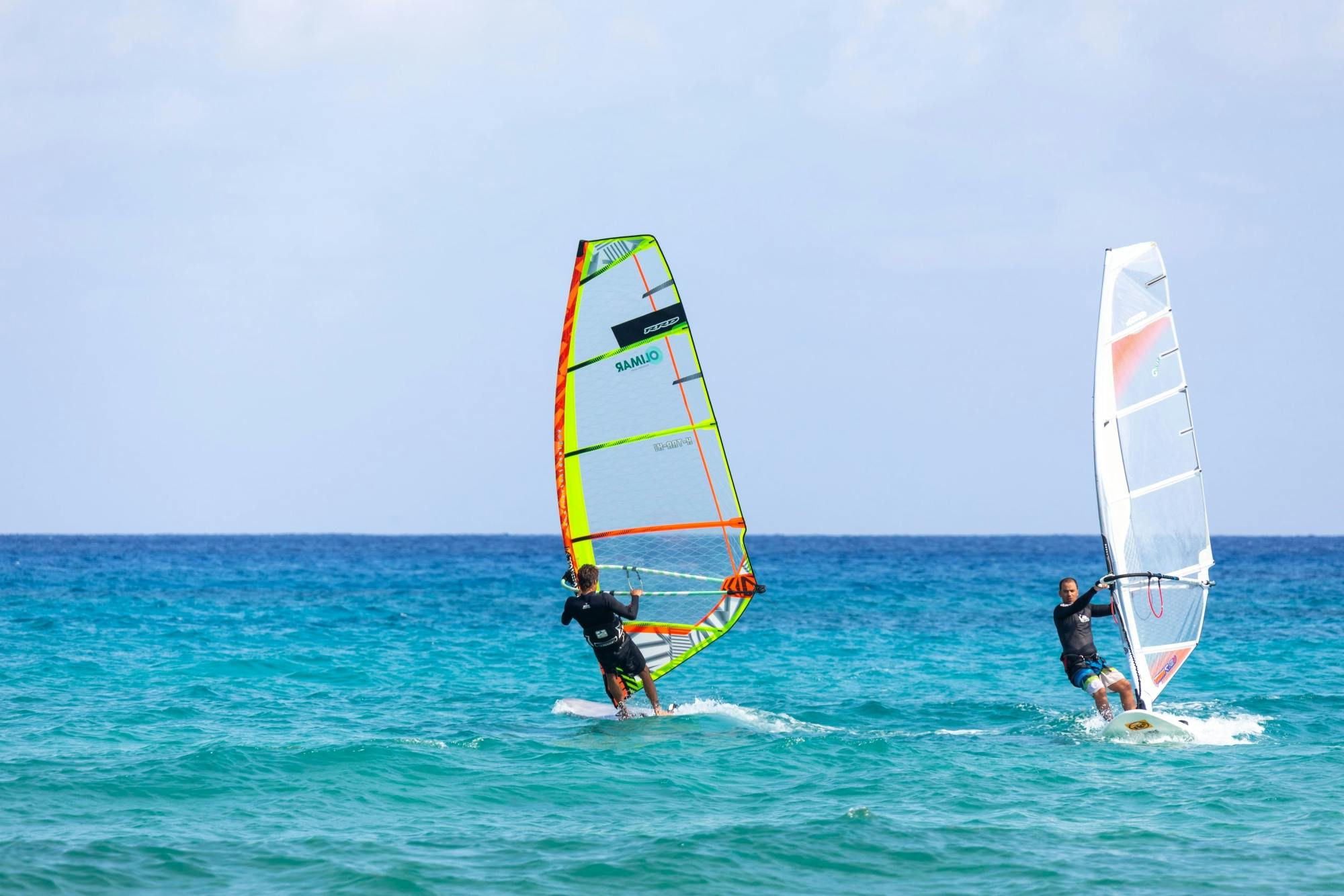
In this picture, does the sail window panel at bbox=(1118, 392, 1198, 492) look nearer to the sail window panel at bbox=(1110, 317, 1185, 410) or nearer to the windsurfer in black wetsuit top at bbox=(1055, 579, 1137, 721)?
the sail window panel at bbox=(1110, 317, 1185, 410)

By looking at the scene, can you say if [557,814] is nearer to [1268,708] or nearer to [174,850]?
[174,850]

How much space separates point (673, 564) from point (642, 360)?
2166 millimetres

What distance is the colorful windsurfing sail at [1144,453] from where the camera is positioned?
11289mm

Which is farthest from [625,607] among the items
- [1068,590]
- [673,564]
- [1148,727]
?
[1148,727]

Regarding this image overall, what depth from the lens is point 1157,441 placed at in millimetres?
11430

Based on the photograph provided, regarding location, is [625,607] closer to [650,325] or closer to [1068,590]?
[650,325]

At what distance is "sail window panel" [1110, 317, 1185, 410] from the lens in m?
11.4

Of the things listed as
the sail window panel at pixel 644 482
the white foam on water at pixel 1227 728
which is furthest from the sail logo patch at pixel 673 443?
the white foam on water at pixel 1227 728

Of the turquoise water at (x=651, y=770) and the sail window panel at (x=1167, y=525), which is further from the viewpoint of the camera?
the sail window panel at (x=1167, y=525)

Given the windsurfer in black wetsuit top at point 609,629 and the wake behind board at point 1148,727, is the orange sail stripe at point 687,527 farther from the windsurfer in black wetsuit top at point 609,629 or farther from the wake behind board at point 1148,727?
the wake behind board at point 1148,727

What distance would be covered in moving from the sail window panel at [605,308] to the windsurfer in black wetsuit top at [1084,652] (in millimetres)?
4973

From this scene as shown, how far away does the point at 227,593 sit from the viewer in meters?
35.7

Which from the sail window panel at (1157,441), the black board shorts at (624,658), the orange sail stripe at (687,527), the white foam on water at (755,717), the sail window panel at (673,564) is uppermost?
the sail window panel at (1157,441)

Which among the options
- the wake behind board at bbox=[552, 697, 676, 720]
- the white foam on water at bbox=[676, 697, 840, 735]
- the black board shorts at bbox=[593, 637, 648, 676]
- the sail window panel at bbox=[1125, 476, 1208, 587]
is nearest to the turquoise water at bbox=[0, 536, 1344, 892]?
the white foam on water at bbox=[676, 697, 840, 735]
